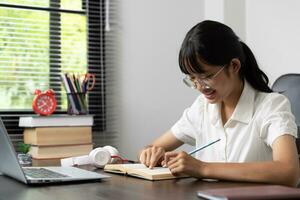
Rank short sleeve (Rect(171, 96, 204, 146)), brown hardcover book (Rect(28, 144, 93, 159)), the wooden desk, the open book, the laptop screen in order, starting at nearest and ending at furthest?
the wooden desk
the laptop screen
the open book
short sleeve (Rect(171, 96, 204, 146))
brown hardcover book (Rect(28, 144, 93, 159))

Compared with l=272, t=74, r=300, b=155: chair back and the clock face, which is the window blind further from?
l=272, t=74, r=300, b=155: chair back

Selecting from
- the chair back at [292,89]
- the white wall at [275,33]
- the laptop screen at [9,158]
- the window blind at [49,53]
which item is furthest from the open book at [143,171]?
the white wall at [275,33]

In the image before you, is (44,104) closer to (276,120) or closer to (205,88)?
(205,88)

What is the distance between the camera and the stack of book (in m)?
2.01

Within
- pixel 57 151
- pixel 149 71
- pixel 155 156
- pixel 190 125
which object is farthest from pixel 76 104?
pixel 155 156

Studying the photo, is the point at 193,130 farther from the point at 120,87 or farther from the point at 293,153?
the point at 120,87

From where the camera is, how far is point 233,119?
1487 mm

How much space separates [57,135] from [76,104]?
0.72ft

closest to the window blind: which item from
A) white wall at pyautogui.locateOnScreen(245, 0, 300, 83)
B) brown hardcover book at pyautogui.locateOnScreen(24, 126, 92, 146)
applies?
brown hardcover book at pyautogui.locateOnScreen(24, 126, 92, 146)

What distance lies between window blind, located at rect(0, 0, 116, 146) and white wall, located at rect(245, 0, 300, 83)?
75 centimetres

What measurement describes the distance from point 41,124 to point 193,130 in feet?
2.22

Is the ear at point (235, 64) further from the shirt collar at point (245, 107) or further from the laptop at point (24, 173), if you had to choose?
the laptop at point (24, 173)

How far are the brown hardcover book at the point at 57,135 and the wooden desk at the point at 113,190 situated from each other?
0.76m

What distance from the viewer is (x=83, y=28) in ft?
8.02
